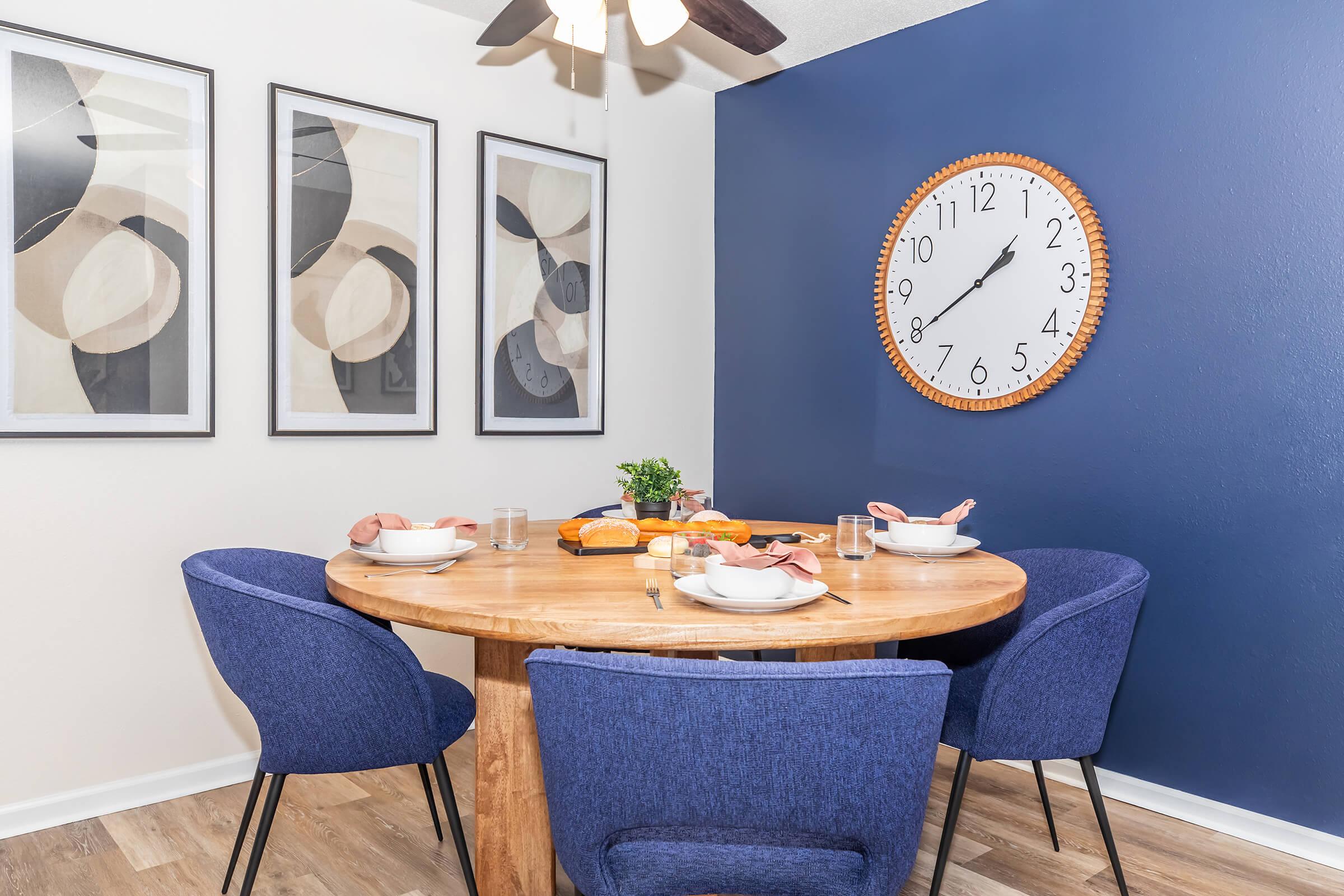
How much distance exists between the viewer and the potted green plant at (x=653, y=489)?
2.33 metres

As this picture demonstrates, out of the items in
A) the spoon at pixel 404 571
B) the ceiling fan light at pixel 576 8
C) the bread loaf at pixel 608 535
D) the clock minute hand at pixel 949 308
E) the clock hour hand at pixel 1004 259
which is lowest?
the spoon at pixel 404 571

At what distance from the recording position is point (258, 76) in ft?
8.73

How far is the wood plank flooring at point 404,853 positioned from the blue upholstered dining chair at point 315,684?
0.42 meters

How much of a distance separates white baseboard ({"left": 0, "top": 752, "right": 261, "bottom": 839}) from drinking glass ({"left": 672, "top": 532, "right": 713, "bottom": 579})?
71.6 inches

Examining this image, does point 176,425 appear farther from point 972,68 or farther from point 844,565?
point 972,68

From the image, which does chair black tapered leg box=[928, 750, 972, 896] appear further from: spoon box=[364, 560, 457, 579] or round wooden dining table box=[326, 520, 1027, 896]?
spoon box=[364, 560, 457, 579]

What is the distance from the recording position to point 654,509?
2.33 m

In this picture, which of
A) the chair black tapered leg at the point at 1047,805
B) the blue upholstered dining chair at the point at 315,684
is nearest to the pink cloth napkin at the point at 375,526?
the blue upholstered dining chair at the point at 315,684

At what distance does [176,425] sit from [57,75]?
971 millimetres

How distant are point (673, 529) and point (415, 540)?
2.12 ft

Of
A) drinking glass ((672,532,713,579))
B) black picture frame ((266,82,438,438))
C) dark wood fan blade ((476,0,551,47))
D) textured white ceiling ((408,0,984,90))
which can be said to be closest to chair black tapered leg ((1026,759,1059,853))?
drinking glass ((672,532,713,579))

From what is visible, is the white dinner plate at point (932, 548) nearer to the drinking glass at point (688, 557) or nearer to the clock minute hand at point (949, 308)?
the drinking glass at point (688, 557)

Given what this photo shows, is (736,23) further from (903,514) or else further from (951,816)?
(951,816)

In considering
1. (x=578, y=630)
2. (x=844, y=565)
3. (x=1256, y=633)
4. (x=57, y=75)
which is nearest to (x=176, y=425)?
(x=57, y=75)
